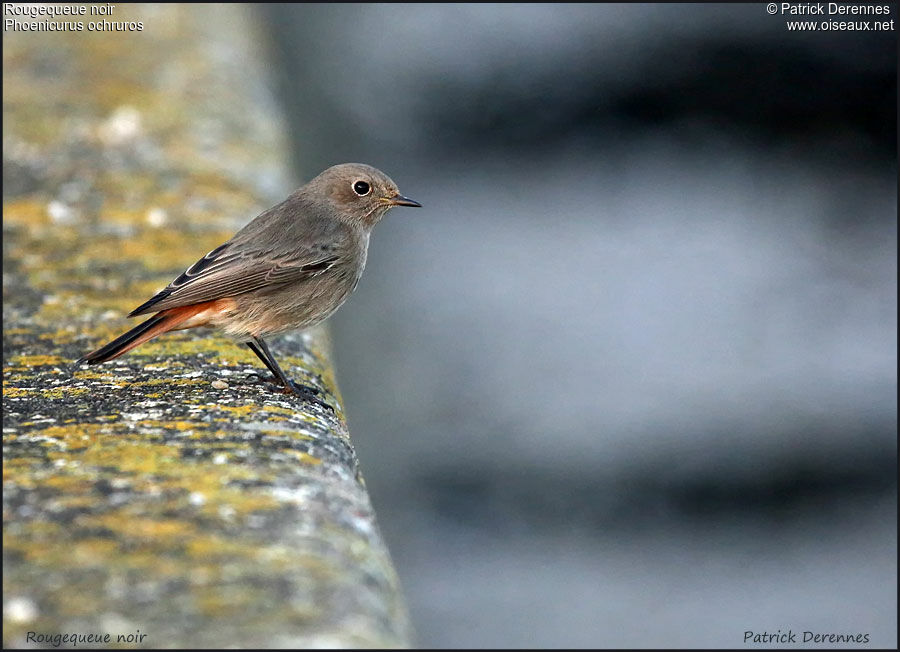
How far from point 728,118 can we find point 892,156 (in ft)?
3.86

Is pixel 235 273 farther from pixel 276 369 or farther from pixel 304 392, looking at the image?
pixel 304 392

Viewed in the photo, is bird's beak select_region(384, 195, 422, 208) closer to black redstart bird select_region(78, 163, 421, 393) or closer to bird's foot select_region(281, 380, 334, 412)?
black redstart bird select_region(78, 163, 421, 393)

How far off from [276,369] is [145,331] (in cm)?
48

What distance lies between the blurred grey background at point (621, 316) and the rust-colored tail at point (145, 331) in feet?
7.64

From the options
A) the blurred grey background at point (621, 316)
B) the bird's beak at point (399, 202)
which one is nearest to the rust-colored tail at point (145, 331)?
the bird's beak at point (399, 202)

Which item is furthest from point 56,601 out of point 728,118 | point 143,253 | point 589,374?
point 728,118

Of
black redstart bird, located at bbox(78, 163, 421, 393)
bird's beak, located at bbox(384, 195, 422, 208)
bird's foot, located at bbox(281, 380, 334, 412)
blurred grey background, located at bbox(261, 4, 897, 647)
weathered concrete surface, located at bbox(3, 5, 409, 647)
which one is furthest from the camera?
blurred grey background, located at bbox(261, 4, 897, 647)

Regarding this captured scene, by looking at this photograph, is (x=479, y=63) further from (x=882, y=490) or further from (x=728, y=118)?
(x=882, y=490)

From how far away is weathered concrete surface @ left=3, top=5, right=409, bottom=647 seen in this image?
2086 millimetres

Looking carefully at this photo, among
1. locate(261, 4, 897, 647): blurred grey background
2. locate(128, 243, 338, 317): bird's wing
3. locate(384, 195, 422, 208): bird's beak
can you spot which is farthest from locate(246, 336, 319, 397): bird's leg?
locate(261, 4, 897, 647): blurred grey background

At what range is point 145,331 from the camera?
3.63 m

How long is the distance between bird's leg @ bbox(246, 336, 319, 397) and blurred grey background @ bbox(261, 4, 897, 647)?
2002 millimetres

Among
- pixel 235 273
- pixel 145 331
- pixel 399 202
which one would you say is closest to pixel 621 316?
pixel 399 202

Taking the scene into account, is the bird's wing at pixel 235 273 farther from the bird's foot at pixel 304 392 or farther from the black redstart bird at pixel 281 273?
the bird's foot at pixel 304 392
